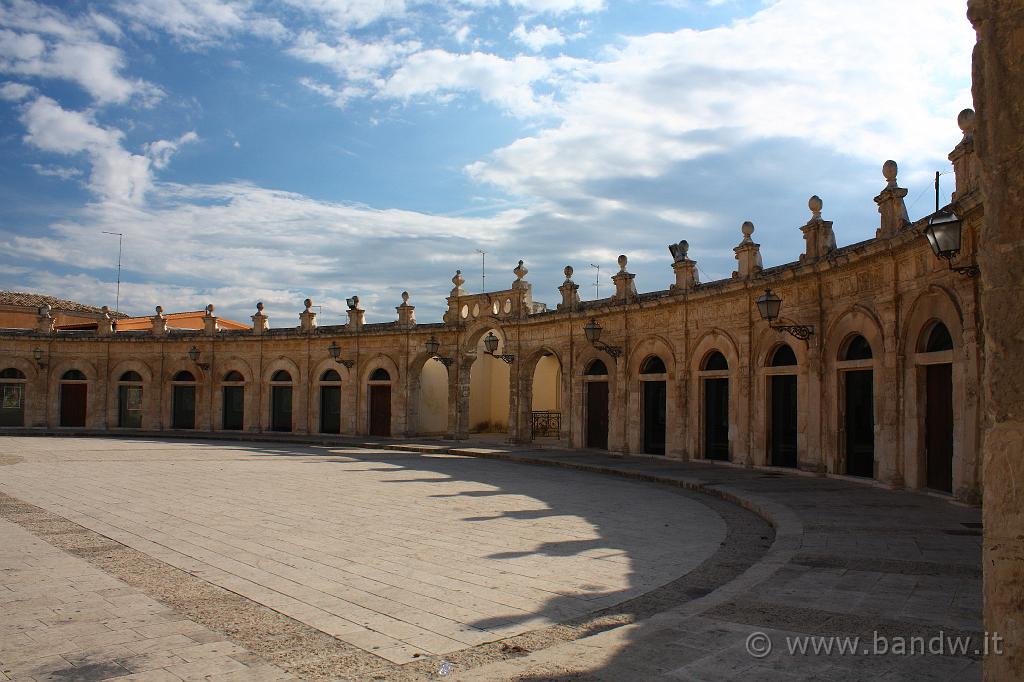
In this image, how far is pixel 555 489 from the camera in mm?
14891

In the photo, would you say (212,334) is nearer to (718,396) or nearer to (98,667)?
(718,396)

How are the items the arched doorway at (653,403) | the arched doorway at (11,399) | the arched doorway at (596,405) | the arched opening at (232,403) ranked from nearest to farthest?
the arched doorway at (653,403) → the arched doorway at (596,405) → the arched doorway at (11,399) → the arched opening at (232,403)

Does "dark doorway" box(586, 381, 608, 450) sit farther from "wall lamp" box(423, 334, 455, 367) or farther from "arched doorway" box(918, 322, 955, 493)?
"arched doorway" box(918, 322, 955, 493)

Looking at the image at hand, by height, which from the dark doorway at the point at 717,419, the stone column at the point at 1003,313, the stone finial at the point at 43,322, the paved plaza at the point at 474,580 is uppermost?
the stone finial at the point at 43,322

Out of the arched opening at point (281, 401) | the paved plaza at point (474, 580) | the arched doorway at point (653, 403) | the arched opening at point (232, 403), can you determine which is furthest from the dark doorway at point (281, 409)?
the paved plaza at point (474, 580)

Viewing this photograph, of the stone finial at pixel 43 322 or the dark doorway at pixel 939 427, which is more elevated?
the stone finial at pixel 43 322

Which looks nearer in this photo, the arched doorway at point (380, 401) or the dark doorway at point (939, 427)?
the dark doorway at point (939, 427)

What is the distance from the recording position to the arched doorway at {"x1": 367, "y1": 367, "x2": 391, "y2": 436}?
3073 cm

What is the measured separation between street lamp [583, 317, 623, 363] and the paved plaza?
25.8 feet

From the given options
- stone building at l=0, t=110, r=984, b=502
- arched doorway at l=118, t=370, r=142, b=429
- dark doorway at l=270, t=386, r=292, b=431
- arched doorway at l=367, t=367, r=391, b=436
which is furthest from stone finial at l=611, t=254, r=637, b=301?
arched doorway at l=118, t=370, r=142, b=429

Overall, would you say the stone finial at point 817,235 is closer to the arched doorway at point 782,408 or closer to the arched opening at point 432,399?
the arched doorway at point 782,408

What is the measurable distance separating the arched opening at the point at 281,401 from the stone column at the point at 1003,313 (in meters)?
32.0

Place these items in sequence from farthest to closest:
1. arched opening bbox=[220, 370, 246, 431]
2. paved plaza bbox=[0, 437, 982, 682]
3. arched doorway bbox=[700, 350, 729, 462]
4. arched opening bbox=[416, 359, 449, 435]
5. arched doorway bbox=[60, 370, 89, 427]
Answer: arched doorway bbox=[60, 370, 89, 427] → arched opening bbox=[220, 370, 246, 431] → arched opening bbox=[416, 359, 449, 435] → arched doorway bbox=[700, 350, 729, 462] → paved plaza bbox=[0, 437, 982, 682]

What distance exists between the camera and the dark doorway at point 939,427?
12062 mm
